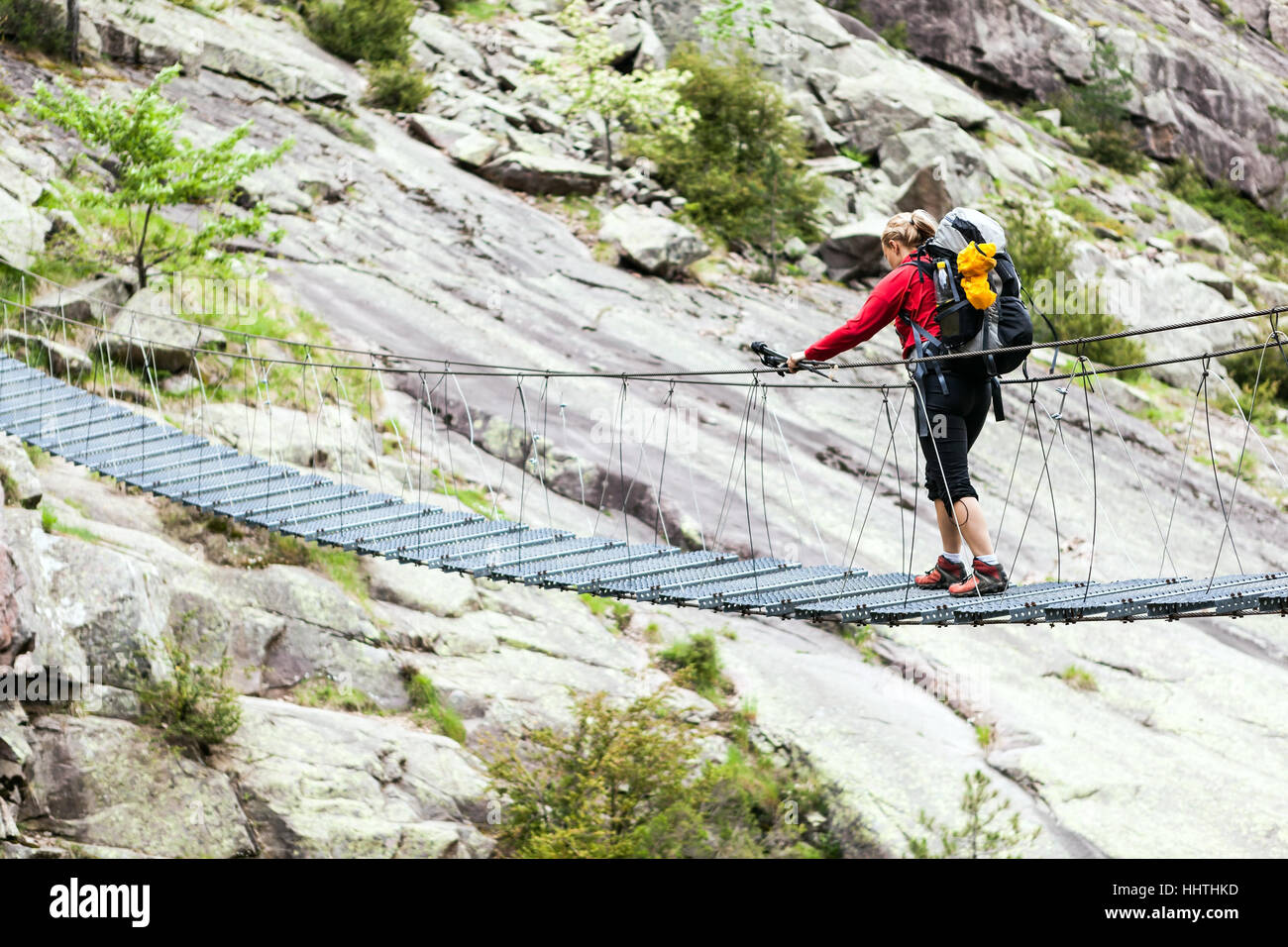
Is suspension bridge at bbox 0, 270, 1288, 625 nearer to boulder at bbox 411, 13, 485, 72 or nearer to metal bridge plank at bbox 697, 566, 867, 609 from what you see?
metal bridge plank at bbox 697, 566, 867, 609

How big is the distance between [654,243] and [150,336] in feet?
21.3

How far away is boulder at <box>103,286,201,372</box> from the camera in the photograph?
9469mm

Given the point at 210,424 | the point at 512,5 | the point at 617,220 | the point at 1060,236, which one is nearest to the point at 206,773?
the point at 210,424

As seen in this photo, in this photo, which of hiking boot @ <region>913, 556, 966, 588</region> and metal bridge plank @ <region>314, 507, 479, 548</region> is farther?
metal bridge plank @ <region>314, 507, 479, 548</region>

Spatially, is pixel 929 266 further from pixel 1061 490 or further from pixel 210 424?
pixel 1061 490

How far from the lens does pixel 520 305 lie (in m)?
12.8

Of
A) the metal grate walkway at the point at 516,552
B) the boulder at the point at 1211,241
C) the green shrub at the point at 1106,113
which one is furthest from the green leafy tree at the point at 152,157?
the green shrub at the point at 1106,113

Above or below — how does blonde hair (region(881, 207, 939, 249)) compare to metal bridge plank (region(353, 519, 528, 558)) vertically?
above

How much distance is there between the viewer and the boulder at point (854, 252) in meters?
16.5

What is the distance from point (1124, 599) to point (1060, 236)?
1568 cm

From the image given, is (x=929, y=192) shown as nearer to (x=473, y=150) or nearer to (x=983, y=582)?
(x=473, y=150)

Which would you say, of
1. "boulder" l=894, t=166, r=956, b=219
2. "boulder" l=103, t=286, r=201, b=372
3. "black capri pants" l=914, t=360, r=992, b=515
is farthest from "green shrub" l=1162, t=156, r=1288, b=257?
"black capri pants" l=914, t=360, r=992, b=515

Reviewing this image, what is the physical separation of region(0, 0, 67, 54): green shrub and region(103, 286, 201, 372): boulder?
18.7 ft

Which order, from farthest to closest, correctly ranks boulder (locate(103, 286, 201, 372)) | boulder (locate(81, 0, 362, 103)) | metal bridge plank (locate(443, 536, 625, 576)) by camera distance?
boulder (locate(81, 0, 362, 103)), boulder (locate(103, 286, 201, 372)), metal bridge plank (locate(443, 536, 625, 576))
